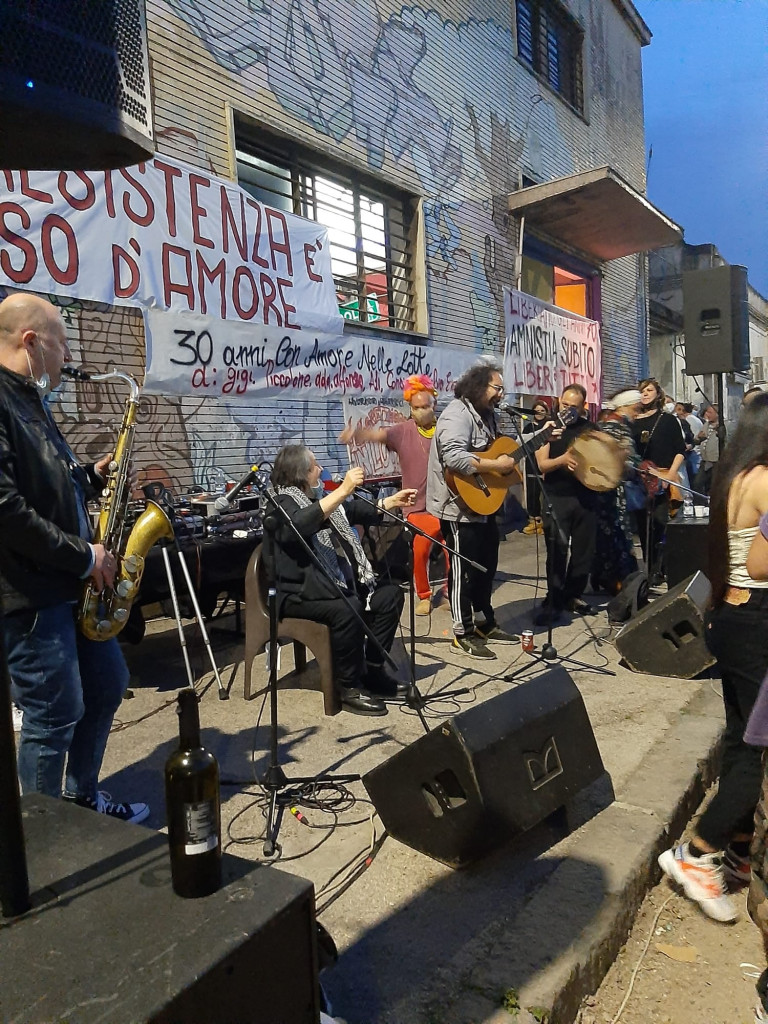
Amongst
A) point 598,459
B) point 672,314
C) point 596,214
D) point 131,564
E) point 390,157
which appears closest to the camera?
point 131,564

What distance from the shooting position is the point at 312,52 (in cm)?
782

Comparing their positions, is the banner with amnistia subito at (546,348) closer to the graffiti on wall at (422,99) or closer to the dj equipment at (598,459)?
the graffiti on wall at (422,99)

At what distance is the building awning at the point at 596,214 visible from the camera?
1066cm

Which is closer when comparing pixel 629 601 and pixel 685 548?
A: pixel 685 548

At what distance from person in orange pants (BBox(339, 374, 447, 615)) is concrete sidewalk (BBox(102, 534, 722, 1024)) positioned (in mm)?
1695

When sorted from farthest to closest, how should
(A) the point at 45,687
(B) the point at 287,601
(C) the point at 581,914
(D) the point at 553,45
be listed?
(D) the point at 553,45 → (B) the point at 287,601 → (A) the point at 45,687 → (C) the point at 581,914

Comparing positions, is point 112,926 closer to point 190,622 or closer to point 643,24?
point 190,622

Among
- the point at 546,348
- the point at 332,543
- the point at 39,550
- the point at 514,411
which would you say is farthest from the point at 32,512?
the point at 546,348

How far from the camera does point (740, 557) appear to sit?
2.60m

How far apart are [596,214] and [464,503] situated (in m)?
8.99

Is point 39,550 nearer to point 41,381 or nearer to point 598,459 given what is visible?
point 41,381

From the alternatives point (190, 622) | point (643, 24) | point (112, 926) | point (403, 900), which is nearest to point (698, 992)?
point (403, 900)

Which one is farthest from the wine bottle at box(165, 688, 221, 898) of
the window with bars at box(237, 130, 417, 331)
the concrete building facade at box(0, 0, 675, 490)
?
the window with bars at box(237, 130, 417, 331)

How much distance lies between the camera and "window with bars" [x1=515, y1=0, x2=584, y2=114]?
1232cm
